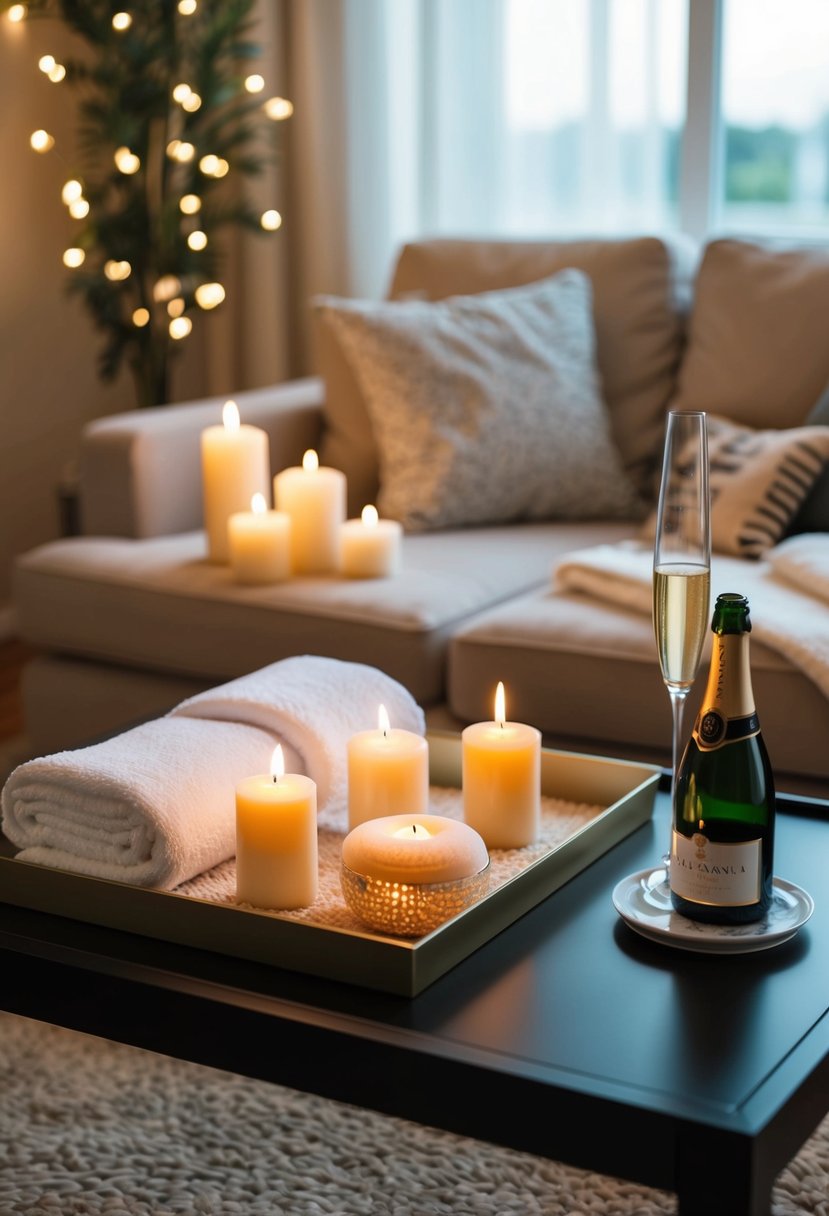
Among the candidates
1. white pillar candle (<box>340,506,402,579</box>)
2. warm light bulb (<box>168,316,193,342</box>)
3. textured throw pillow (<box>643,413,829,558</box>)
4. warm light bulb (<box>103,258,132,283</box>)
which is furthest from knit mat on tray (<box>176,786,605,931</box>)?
warm light bulb (<box>103,258,132,283</box>)

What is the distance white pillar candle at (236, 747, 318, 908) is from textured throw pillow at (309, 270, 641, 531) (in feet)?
4.73

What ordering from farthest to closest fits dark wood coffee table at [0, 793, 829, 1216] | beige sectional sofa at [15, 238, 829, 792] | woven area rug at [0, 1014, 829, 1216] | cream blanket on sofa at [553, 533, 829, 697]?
beige sectional sofa at [15, 238, 829, 792] < cream blanket on sofa at [553, 533, 829, 697] < woven area rug at [0, 1014, 829, 1216] < dark wood coffee table at [0, 793, 829, 1216]

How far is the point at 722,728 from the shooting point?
3.78 ft

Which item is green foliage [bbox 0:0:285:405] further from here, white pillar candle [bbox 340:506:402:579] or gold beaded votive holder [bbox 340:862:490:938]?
gold beaded votive holder [bbox 340:862:490:938]

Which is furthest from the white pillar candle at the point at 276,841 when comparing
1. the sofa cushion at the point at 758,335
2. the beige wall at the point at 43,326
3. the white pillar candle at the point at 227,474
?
the beige wall at the point at 43,326

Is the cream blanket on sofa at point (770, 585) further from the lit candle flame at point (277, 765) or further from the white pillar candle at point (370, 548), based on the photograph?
the lit candle flame at point (277, 765)

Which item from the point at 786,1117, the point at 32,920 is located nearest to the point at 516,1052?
the point at 786,1117

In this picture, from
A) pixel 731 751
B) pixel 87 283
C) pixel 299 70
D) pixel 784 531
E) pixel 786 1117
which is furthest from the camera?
pixel 299 70

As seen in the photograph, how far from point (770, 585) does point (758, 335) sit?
0.70 metres

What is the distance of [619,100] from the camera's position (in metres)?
3.41

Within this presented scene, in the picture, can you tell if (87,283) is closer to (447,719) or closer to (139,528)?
(139,528)

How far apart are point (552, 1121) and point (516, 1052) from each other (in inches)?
2.3

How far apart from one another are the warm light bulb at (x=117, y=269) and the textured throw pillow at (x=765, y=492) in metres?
1.69

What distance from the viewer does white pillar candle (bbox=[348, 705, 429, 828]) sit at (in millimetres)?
1345
